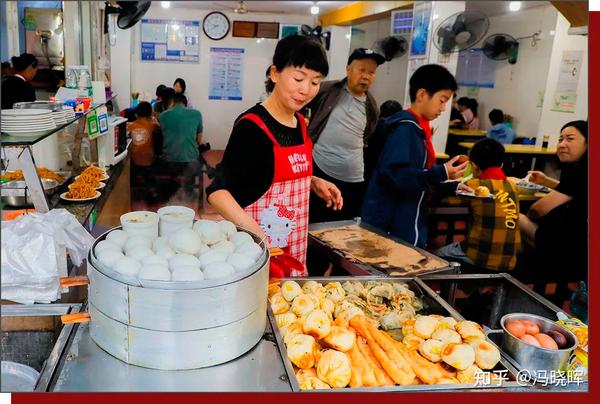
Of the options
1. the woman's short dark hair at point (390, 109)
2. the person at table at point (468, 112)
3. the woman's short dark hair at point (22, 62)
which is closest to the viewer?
the woman's short dark hair at point (390, 109)

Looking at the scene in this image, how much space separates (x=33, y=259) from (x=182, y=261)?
434 mm

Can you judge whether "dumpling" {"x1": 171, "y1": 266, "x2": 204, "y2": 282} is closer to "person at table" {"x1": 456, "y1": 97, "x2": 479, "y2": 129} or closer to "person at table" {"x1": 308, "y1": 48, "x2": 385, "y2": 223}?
"person at table" {"x1": 308, "y1": 48, "x2": 385, "y2": 223}

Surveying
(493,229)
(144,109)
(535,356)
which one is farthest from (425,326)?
(144,109)

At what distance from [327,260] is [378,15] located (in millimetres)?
6320

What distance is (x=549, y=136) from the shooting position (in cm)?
696

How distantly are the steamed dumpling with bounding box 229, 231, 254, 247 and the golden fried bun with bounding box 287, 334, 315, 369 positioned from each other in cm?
30

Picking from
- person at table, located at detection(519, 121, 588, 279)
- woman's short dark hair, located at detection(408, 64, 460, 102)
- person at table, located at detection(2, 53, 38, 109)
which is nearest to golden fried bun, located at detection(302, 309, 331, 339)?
woman's short dark hair, located at detection(408, 64, 460, 102)

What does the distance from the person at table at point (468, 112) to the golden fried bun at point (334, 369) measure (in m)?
8.63

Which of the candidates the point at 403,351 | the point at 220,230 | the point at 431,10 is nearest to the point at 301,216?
the point at 220,230

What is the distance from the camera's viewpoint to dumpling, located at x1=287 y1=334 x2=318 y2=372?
123cm

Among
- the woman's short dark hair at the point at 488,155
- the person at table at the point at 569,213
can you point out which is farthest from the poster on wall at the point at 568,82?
the woman's short dark hair at the point at 488,155

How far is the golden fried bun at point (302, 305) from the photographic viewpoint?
1.43 meters

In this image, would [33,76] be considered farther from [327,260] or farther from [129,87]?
[327,260]

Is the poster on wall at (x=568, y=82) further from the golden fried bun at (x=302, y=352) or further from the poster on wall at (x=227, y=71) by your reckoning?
the golden fried bun at (x=302, y=352)
